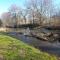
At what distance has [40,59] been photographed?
32.8 ft

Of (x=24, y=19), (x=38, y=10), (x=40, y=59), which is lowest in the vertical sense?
(x=24, y=19)

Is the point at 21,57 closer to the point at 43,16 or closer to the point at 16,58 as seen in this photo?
the point at 16,58

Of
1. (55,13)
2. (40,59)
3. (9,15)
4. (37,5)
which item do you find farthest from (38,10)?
(40,59)

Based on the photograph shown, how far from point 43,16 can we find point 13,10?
18.1 meters

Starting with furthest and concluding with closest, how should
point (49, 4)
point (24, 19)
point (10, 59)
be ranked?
point (24, 19)
point (49, 4)
point (10, 59)

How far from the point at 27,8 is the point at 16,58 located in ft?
184

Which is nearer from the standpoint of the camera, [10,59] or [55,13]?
[10,59]

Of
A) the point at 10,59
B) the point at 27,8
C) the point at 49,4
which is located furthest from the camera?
the point at 27,8

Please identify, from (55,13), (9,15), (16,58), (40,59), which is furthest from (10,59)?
(9,15)

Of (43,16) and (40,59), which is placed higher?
(40,59)

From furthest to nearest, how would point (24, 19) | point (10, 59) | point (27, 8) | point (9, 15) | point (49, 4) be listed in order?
point (9, 15) < point (24, 19) < point (27, 8) < point (49, 4) < point (10, 59)

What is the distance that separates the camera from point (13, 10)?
253 feet

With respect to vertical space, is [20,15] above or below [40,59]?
below

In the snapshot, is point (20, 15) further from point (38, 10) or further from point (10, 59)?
point (10, 59)
